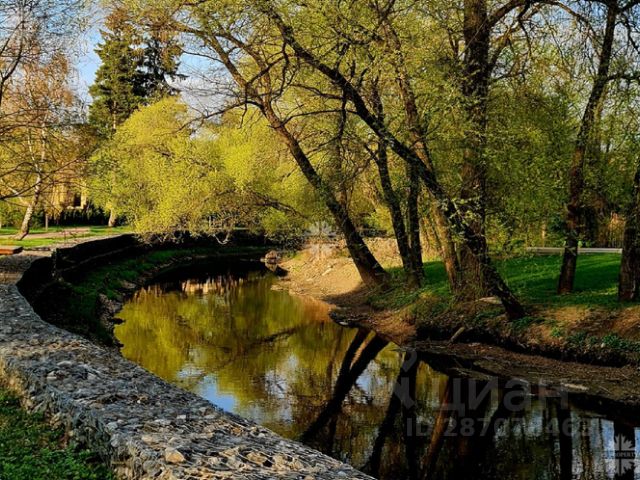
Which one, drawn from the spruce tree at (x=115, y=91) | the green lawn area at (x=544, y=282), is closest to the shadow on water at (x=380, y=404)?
the green lawn area at (x=544, y=282)

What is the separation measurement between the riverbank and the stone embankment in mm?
7055

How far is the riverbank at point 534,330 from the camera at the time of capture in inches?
464

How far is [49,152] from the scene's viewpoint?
18.5 metres

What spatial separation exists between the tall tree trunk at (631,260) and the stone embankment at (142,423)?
9.27 meters

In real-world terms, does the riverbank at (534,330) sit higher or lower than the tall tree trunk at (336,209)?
lower

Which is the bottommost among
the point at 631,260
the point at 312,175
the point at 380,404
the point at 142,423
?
the point at 380,404

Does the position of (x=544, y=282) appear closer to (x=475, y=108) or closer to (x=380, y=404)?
(x=475, y=108)

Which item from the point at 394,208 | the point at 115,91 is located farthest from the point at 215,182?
the point at 115,91

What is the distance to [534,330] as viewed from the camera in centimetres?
1377

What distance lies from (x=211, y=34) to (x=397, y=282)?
33.8 ft

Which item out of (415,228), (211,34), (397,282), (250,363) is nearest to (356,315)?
(397,282)

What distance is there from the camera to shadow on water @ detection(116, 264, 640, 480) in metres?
8.70

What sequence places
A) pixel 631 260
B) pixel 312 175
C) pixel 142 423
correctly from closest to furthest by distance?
pixel 142 423 → pixel 631 260 → pixel 312 175

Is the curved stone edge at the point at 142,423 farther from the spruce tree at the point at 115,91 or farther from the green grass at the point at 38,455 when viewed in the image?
the spruce tree at the point at 115,91
